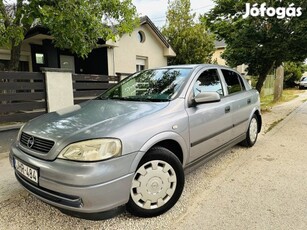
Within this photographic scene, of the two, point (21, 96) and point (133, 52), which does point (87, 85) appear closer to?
point (21, 96)

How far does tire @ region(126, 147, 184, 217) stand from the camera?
7.84ft

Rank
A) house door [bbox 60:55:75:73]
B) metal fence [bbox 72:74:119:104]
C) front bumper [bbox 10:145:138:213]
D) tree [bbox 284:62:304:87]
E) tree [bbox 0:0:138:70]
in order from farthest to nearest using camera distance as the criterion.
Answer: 1. tree [bbox 284:62:304:87]
2. house door [bbox 60:55:75:73]
3. metal fence [bbox 72:74:119:104]
4. tree [bbox 0:0:138:70]
5. front bumper [bbox 10:145:138:213]

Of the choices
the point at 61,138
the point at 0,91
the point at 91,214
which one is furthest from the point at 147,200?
the point at 0,91

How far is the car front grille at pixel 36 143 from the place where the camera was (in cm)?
225

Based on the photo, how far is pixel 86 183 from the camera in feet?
6.59

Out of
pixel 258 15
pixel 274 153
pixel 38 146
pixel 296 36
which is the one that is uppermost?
pixel 258 15

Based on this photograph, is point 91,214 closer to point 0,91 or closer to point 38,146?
point 38,146

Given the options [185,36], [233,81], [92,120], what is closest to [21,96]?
[92,120]

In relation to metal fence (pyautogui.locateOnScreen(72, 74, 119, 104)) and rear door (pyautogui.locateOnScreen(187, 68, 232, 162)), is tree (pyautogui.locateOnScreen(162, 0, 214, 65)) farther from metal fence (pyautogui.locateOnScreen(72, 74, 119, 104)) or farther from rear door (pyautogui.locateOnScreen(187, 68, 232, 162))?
rear door (pyautogui.locateOnScreen(187, 68, 232, 162))

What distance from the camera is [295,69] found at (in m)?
26.0

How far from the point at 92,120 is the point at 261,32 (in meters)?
8.67

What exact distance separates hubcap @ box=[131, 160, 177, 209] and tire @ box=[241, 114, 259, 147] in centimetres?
273

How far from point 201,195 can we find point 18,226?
200cm

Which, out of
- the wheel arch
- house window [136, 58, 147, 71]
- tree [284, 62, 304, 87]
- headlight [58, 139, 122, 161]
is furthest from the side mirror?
tree [284, 62, 304, 87]
